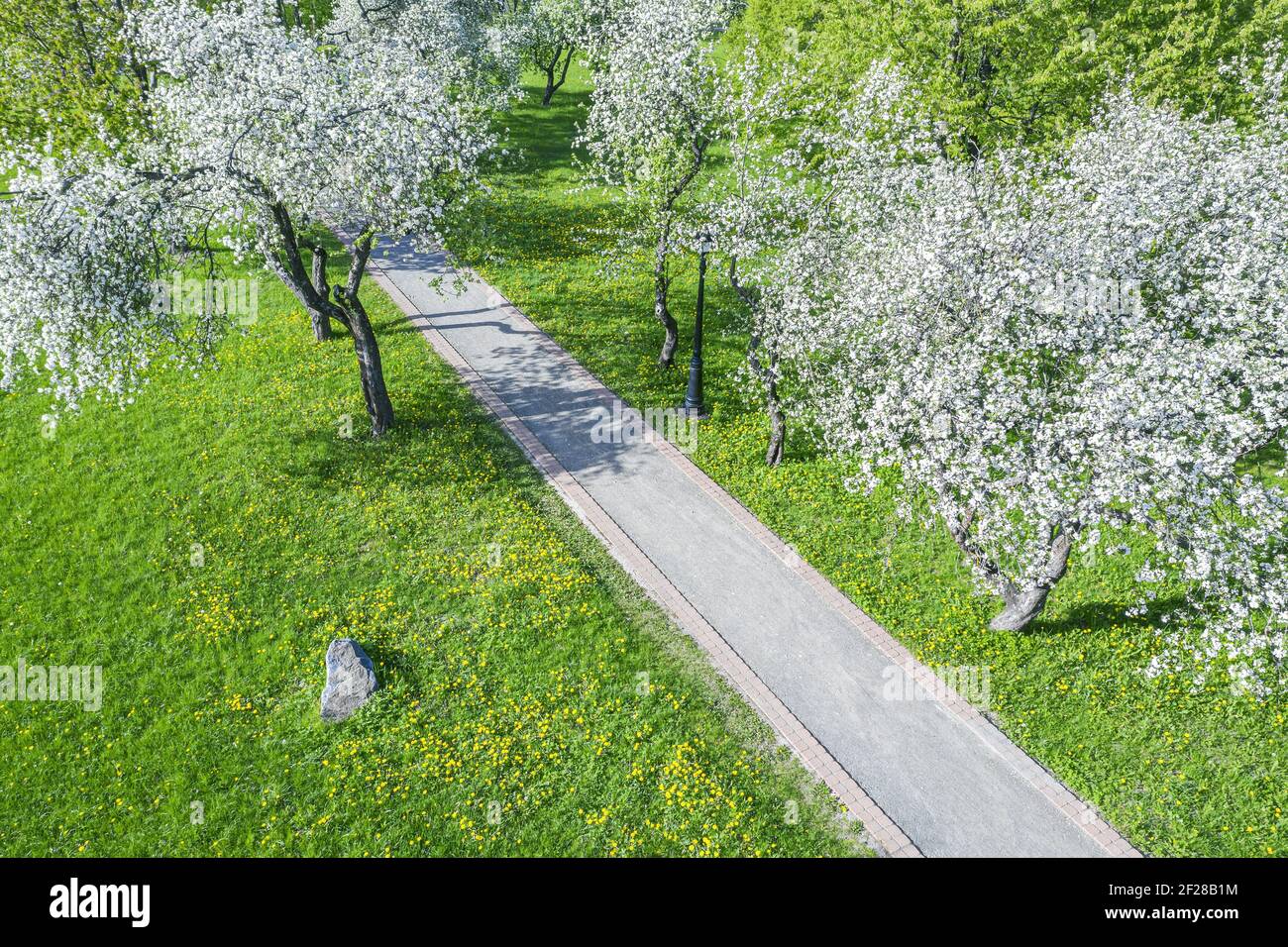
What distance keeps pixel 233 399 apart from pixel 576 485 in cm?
1058

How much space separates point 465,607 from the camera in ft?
51.4

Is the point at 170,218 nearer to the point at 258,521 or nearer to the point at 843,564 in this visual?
the point at 258,521

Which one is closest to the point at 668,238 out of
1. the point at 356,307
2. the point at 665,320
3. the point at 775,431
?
the point at 665,320

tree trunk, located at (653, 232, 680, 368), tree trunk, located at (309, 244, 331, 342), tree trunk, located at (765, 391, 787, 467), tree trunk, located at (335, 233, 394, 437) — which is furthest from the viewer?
tree trunk, located at (309, 244, 331, 342)

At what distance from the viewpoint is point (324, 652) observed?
1467cm

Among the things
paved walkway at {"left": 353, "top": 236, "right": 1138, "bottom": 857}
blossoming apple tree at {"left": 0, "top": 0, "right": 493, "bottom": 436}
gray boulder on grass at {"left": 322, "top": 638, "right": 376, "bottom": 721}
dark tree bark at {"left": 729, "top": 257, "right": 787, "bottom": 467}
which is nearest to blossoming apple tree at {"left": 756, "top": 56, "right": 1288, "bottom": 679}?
dark tree bark at {"left": 729, "top": 257, "right": 787, "bottom": 467}

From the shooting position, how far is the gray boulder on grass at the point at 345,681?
1345 cm

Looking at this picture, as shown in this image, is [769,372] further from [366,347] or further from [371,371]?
[366,347]

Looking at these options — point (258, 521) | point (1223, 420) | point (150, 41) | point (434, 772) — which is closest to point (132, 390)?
point (258, 521)

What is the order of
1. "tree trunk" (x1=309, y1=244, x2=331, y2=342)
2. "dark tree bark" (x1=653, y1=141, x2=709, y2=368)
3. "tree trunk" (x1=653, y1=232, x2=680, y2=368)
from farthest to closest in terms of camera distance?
1. "tree trunk" (x1=309, y1=244, x2=331, y2=342)
2. "tree trunk" (x1=653, y1=232, x2=680, y2=368)
3. "dark tree bark" (x1=653, y1=141, x2=709, y2=368)

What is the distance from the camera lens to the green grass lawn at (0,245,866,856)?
39.3 feet

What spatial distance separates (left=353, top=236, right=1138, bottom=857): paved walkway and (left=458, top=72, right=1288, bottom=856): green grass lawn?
1.81ft

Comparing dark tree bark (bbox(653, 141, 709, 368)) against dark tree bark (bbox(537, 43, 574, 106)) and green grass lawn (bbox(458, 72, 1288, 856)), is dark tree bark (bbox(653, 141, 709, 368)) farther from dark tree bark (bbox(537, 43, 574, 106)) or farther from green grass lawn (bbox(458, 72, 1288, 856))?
dark tree bark (bbox(537, 43, 574, 106))

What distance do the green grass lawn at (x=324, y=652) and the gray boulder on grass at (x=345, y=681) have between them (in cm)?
26
